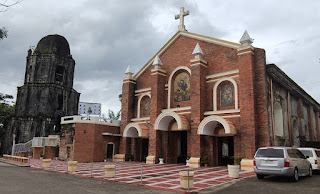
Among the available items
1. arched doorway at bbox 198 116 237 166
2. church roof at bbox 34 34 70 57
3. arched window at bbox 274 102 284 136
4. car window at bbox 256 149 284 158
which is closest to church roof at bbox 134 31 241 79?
arched window at bbox 274 102 284 136

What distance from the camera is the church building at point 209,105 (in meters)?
18.3

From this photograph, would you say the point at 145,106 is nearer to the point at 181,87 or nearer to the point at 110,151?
the point at 181,87

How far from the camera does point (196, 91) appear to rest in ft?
67.8

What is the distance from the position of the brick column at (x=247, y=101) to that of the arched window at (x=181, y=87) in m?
5.14

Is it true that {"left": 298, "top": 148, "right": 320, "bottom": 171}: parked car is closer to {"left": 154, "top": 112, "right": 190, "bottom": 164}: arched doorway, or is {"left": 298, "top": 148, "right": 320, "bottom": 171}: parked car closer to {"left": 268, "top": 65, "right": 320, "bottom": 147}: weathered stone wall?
{"left": 268, "top": 65, "right": 320, "bottom": 147}: weathered stone wall

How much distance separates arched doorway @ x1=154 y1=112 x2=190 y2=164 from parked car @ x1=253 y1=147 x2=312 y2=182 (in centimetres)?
1052

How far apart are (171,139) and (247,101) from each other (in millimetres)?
7855

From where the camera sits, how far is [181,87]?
76.2ft

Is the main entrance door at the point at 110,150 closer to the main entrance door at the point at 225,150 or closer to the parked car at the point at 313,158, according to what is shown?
the main entrance door at the point at 225,150

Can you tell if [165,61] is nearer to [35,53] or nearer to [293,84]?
[293,84]

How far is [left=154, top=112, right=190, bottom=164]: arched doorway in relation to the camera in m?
22.0

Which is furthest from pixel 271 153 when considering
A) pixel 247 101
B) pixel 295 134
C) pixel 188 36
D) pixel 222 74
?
pixel 188 36

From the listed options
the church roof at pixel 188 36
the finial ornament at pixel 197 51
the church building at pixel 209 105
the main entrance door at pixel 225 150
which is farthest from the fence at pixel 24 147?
the finial ornament at pixel 197 51

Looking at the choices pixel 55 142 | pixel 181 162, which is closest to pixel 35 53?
pixel 55 142
